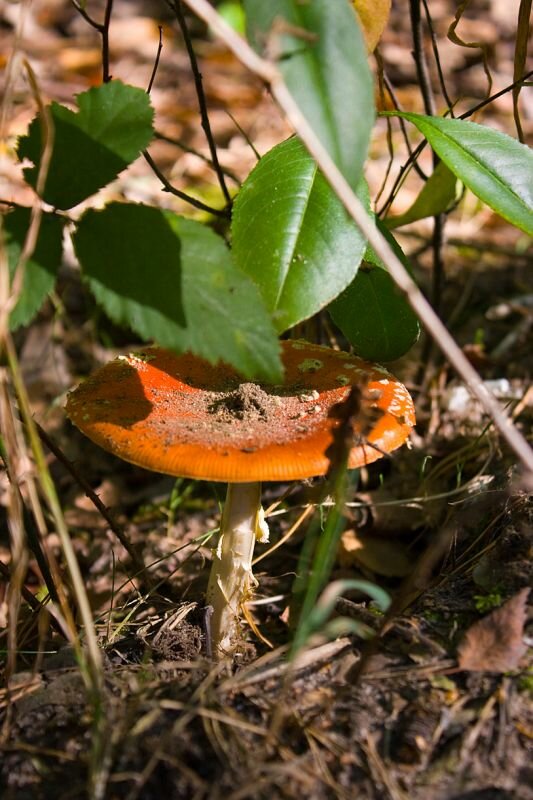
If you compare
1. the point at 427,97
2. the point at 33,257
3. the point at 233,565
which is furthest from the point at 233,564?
the point at 427,97

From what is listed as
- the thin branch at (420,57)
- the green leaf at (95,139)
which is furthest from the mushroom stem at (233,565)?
the thin branch at (420,57)

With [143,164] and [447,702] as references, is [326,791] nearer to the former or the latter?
[447,702]

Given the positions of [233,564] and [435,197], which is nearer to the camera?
[233,564]

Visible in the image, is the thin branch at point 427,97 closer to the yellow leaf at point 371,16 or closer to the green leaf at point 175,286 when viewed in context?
the yellow leaf at point 371,16

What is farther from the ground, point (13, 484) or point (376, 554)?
point (13, 484)

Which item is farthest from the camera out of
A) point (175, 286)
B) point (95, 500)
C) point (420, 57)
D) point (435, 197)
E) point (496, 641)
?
point (420, 57)

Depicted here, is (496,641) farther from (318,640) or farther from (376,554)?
(376,554)

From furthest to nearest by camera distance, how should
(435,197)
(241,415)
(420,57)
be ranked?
(420,57) → (435,197) → (241,415)
